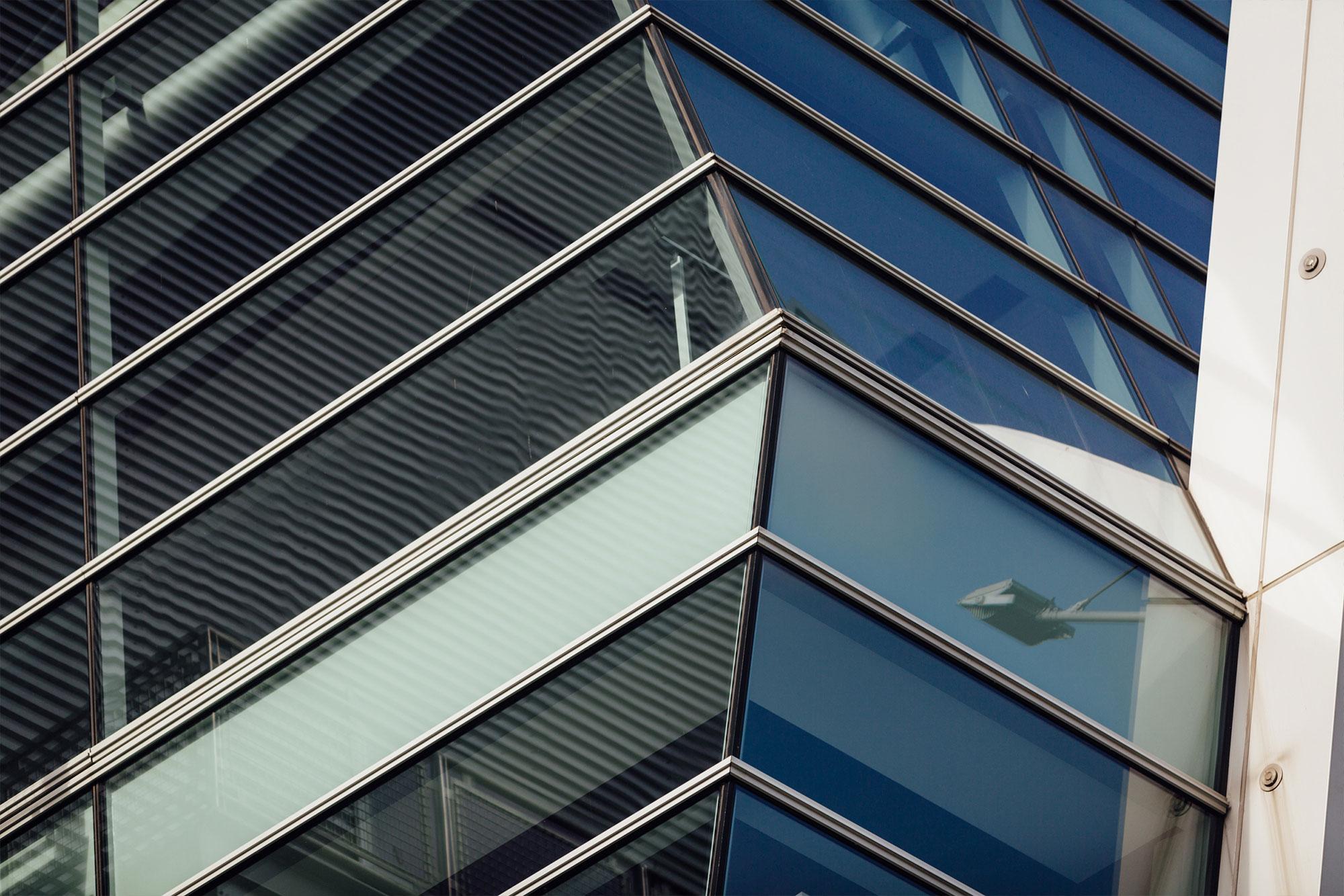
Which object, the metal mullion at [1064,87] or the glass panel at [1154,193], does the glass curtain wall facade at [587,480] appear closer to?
the metal mullion at [1064,87]

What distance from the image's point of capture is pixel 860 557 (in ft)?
27.7

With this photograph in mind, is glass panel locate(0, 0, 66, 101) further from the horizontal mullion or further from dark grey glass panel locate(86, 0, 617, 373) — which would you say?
the horizontal mullion

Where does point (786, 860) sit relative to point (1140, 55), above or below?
below

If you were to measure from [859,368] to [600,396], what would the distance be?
4.58ft

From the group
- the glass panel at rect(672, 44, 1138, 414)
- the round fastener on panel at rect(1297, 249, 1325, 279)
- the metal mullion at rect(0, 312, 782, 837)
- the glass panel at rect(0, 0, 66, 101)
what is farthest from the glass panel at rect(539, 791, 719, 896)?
the glass panel at rect(0, 0, 66, 101)

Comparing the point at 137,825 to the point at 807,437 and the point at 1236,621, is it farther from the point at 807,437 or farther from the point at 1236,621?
the point at 1236,621

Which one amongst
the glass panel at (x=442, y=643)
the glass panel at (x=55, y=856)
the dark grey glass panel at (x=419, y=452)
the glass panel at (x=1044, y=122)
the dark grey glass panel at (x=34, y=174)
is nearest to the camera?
the glass panel at (x=442, y=643)

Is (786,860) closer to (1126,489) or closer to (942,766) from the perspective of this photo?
(942,766)

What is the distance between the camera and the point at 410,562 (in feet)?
30.4

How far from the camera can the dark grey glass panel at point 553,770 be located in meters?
7.87

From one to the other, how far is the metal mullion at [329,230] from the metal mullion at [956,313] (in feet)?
5.17

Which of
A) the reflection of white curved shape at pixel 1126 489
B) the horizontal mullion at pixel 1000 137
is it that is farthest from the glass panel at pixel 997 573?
the horizontal mullion at pixel 1000 137

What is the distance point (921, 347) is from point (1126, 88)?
6.72m

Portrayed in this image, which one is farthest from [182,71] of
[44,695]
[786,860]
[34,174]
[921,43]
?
[786,860]
